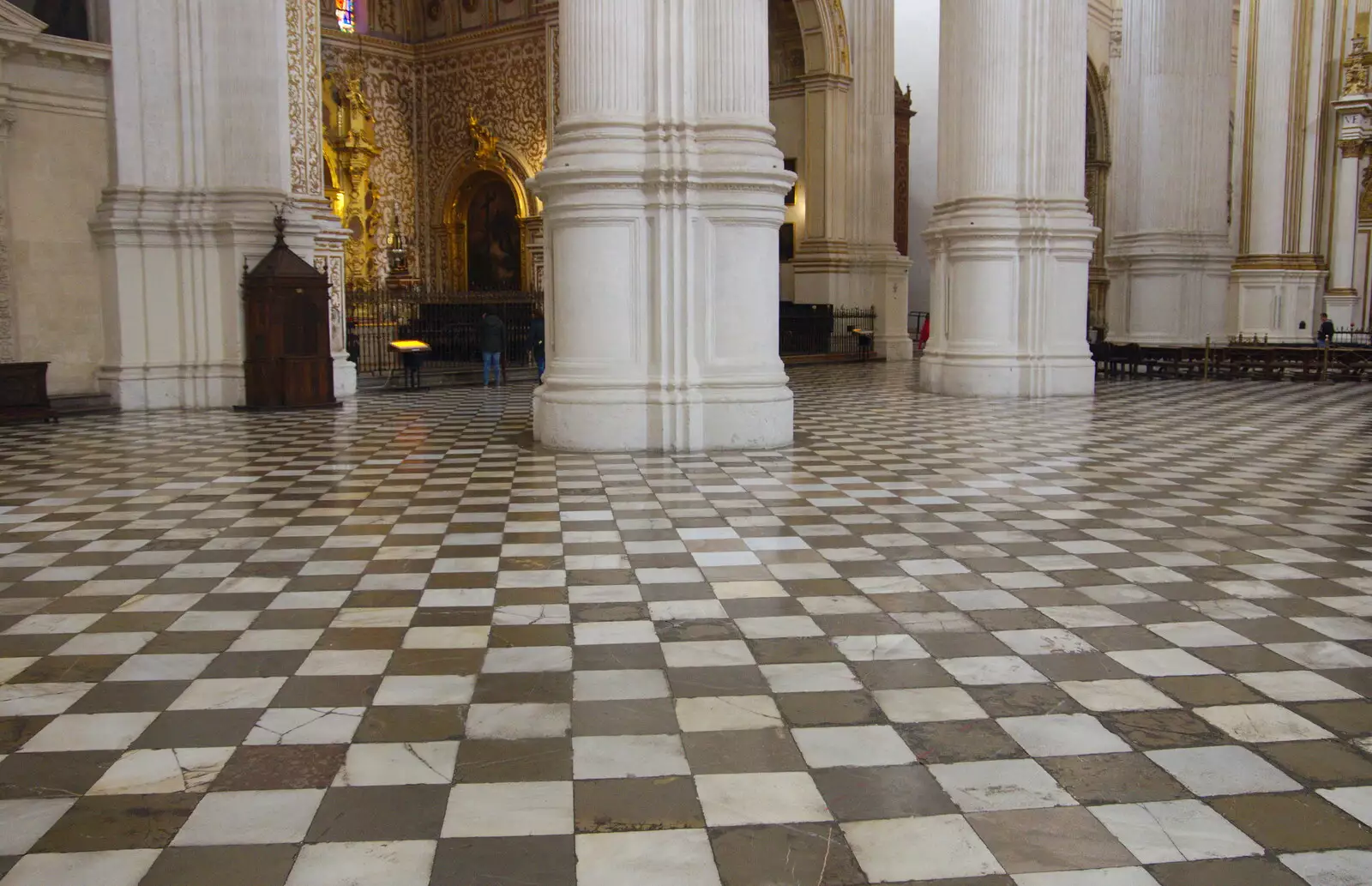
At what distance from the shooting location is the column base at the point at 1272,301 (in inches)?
937

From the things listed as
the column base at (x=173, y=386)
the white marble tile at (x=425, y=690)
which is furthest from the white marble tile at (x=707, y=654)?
the column base at (x=173, y=386)

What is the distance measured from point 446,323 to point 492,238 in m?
7.34

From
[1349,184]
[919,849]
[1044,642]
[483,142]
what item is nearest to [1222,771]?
[919,849]

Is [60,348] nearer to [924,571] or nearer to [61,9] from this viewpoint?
[61,9]

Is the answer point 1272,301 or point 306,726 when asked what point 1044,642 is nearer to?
point 306,726

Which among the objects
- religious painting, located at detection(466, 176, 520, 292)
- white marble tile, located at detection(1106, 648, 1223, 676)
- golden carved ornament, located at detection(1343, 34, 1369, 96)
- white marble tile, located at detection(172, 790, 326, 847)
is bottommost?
white marble tile, located at detection(172, 790, 326, 847)

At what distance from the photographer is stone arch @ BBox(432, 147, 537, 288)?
29172 mm

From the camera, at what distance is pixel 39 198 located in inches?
543

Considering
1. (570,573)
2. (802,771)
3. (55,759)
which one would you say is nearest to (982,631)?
(802,771)

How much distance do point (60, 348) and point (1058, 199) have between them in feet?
43.4

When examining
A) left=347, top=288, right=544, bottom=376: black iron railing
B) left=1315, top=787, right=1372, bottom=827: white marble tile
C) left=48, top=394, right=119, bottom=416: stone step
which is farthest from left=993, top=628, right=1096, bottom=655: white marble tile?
left=347, top=288, right=544, bottom=376: black iron railing

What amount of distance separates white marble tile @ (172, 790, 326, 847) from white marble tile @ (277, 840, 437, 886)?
0.06m

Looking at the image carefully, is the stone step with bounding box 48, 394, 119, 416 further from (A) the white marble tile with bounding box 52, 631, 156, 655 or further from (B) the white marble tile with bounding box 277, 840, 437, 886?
(B) the white marble tile with bounding box 277, 840, 437, 886

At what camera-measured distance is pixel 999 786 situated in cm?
301
